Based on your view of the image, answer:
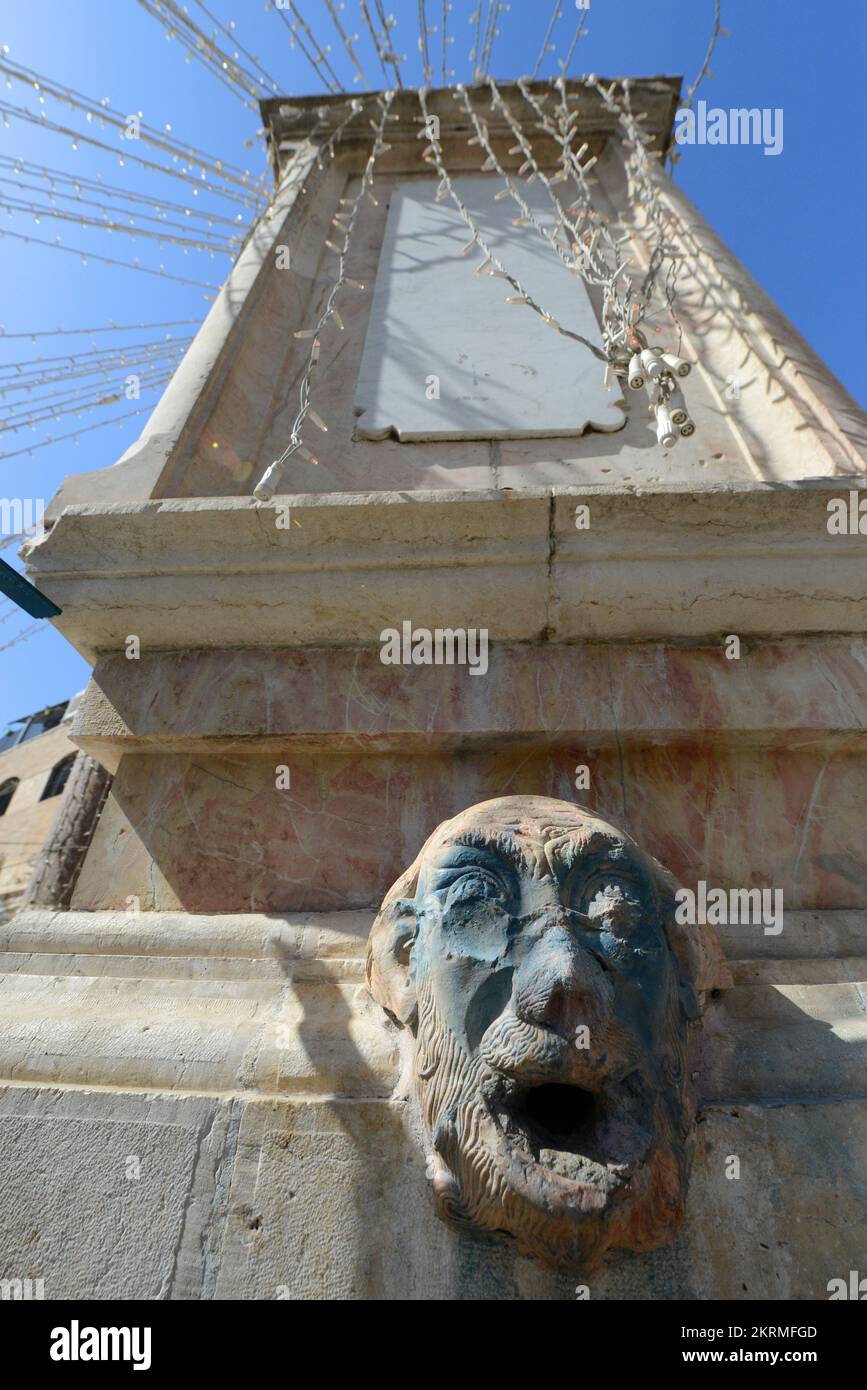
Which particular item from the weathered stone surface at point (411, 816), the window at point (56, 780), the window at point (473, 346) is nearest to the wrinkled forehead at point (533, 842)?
the weathered stone surface at point (411, 816)

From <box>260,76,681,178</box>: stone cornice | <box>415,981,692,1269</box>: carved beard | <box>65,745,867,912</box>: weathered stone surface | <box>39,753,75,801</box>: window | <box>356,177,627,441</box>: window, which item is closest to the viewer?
<box>415,981,692,1269</box>: carved beard

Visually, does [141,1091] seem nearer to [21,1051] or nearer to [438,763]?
[21,1051]

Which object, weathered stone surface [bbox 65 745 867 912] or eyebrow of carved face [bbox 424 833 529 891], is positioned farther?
weathered stone surface [bbox 65 745 867 912]

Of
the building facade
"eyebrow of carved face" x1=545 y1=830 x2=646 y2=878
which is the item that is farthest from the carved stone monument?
the building facade

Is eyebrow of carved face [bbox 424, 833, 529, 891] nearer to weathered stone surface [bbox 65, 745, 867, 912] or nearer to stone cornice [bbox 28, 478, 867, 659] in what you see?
weathered stone surface [bbox 65, 745, 867, 912]

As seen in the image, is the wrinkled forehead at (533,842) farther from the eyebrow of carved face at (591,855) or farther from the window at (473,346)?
the window at (473,346)

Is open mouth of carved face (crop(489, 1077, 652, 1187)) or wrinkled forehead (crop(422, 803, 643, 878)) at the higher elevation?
wrinkled forehead (crop(422, 803, 643, 878))

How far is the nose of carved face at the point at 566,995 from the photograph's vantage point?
1.26 m

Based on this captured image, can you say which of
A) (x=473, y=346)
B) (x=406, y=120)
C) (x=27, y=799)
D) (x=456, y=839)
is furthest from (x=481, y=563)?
(x=27, y=799)

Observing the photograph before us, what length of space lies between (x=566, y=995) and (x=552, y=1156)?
0.27 meters

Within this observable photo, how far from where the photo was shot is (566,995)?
1257 mm

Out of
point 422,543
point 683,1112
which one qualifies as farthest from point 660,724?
point 683,1112

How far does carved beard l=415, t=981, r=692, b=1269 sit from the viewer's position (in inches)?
47.4

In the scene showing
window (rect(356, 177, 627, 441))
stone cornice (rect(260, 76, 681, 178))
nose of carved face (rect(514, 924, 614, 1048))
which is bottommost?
nose of carved face (rect(514, 924, 614, 1048))
